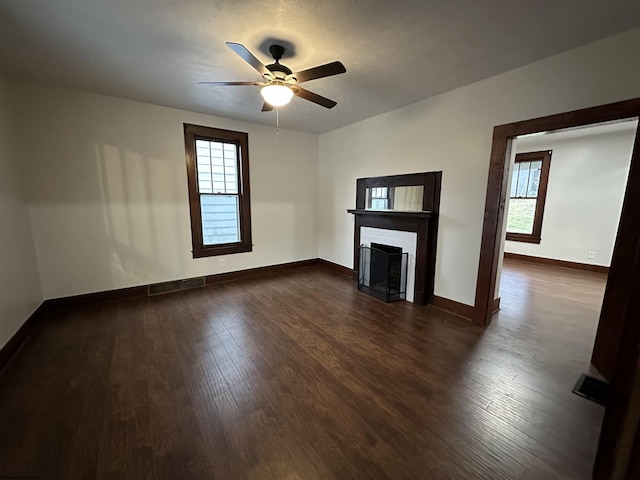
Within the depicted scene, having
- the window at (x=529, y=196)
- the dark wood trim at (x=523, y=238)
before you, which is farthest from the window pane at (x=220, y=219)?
the dark wood trim at (x=523, y=238)

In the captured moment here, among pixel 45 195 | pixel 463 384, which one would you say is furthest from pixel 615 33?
pixel 45 195

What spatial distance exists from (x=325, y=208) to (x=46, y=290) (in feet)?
14.0

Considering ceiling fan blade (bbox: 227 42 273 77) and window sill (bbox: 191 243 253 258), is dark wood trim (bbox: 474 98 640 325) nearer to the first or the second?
ceiling fan blade (bbox: 227 42 273 77)

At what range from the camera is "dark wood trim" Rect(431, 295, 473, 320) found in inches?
120

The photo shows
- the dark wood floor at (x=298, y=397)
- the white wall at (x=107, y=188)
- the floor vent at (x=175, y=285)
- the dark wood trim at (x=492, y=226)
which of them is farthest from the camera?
the floor vent at (x=175, y=285)

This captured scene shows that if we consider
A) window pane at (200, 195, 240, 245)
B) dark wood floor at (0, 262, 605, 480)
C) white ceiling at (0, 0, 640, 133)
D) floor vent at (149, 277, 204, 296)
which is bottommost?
dark wood floor at (0, 262, 605, 480)

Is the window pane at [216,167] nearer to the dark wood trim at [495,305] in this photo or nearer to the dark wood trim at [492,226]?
the dark wood trim at [492,226]

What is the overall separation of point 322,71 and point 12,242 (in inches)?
133

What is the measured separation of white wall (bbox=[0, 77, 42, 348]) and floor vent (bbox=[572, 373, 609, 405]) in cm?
465

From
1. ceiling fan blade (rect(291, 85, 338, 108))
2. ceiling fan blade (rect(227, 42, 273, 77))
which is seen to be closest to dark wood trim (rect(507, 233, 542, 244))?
ceiling fan blade (rect(291, 85, 338, 108))

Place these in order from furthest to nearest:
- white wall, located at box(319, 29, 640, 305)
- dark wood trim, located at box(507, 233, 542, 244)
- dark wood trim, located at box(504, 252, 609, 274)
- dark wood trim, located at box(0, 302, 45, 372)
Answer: dark wood trim, located at box(507, 233, 542, 244) < dark wood trim, located at box(504, 252, 609, 274) < dark wood trim, located at box(0, 302, 45, 372) < white wall, located at box(319, 29, 640, 305)

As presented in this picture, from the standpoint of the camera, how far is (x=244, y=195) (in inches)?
175

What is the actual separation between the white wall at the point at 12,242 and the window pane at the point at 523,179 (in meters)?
8.58

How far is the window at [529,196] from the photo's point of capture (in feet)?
18.4
